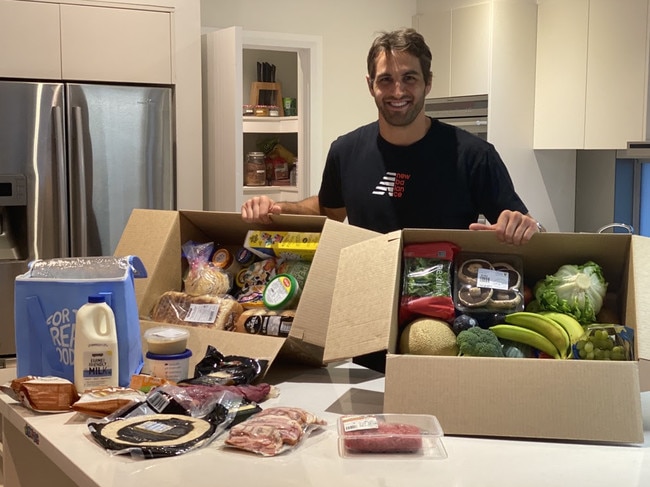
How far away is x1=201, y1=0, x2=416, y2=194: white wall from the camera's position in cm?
505

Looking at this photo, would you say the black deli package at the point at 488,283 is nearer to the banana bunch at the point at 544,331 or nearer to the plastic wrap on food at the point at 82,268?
the banana bunch at the point at 544,331

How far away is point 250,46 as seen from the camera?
4879mm

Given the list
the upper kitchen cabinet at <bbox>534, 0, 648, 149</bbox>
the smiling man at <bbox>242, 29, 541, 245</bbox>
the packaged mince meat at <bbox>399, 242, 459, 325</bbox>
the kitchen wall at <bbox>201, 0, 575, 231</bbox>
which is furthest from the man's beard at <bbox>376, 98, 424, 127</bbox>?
the kitchen wall at <bbox>201, 0, 575, 231</bbox>

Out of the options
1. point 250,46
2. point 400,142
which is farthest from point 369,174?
point 250,46

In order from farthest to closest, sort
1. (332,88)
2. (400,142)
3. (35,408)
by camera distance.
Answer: (332,88)
(400,142)
(35,408)

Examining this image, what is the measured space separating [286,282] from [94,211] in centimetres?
197

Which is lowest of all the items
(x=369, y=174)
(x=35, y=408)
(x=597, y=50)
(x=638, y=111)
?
(x=35, y=408)

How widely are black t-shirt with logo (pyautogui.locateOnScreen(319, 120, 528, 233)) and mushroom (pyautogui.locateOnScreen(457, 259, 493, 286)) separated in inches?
29.8

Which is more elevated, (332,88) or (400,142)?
(332,88)

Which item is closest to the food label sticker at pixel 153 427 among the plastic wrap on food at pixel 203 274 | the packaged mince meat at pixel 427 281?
the packaged mince meat at pixel 427 281

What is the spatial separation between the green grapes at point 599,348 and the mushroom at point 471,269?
1.01ft

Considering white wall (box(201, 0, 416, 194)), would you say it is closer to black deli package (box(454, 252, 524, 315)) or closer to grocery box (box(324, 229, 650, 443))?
black deli package (box(454, 252, 524, 315))

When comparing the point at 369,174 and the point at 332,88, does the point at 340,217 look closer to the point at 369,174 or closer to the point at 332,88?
A: the point at 369,174

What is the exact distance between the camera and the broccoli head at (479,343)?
1771mm
